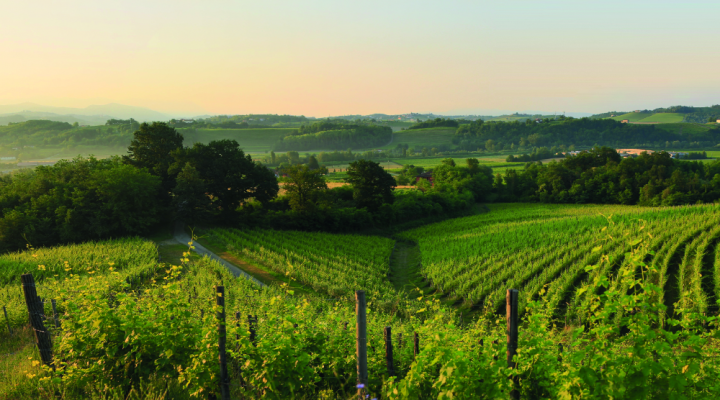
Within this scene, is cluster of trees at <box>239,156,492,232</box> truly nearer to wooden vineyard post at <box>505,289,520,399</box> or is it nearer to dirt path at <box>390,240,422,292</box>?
dirt path at <box>390,240,422,292</box>

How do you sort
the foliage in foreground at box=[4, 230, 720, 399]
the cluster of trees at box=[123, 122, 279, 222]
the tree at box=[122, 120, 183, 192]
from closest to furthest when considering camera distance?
1. the foliage in foreground at box=[4, 230, 720, 399]
2. the cluster of trees at box=[123, 122, 279, 222]
3. the tree at box=[122, 120, 183, 192]

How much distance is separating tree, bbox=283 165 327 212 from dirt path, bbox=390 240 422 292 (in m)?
9.35

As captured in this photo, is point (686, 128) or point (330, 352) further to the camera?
point (686, 128)

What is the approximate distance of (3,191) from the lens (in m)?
30.2

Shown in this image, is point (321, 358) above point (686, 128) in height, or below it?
below

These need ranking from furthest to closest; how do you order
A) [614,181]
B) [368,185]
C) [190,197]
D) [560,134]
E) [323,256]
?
[560,134], [614,181], [368,185], [190,197], [323,256]

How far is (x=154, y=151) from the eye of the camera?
36.4m

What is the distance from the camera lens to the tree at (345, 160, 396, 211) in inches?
1697

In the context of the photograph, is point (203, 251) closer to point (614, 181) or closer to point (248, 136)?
point (614, 181)

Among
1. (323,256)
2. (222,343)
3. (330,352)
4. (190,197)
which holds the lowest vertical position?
(323,256)

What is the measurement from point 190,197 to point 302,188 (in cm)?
1039

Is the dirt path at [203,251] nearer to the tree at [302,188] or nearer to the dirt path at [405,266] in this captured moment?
the dirt path at [405,266]

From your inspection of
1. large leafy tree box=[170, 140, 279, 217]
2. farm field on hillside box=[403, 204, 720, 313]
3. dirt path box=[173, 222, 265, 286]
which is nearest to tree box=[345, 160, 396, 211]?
large leafy tree box=[170, 140, 279, 217]

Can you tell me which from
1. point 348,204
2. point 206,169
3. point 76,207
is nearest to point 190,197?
point 206,169
